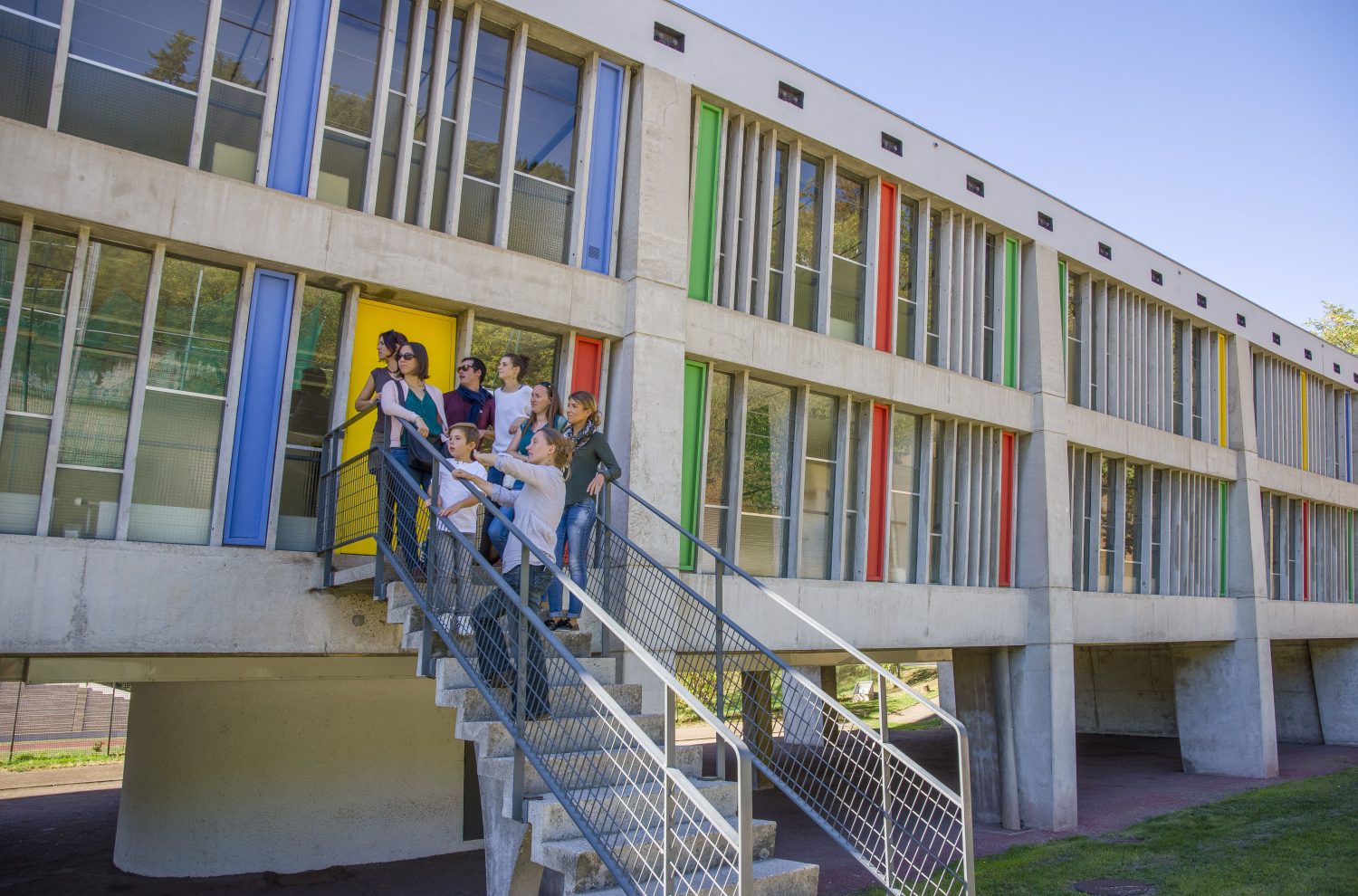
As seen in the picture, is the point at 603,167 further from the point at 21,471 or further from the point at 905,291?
the point at 21,471

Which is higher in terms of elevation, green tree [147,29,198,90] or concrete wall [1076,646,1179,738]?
green tree [147,29,198,90]

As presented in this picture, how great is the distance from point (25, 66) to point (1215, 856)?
536 inches

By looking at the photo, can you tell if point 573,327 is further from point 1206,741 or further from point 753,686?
point 1206,741

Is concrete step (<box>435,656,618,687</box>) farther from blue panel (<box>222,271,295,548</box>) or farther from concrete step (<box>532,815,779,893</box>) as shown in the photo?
blue panel (<box>222,271,295,548</box>)

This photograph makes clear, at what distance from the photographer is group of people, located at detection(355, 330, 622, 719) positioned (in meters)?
6.24

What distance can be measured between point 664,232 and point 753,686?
4.82 metres

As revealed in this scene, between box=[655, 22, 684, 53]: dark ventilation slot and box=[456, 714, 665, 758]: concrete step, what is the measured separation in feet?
26.3

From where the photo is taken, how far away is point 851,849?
6.19 m

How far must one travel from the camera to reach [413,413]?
7555 millimetres

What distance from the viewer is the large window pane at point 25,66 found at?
778 cm

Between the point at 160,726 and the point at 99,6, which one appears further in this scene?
the point at 160,726

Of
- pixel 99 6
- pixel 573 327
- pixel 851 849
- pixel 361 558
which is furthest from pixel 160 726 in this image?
pixel 851 849

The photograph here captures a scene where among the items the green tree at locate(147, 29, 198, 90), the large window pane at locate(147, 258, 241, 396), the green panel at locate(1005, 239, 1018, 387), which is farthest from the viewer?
the green panel at locate(1005, 239, 1018, 387)

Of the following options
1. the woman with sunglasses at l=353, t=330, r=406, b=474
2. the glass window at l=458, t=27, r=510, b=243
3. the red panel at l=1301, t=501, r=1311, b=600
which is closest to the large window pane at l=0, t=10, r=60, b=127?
the woman with sunglasses at l=353, t=330, r=406, b=474
